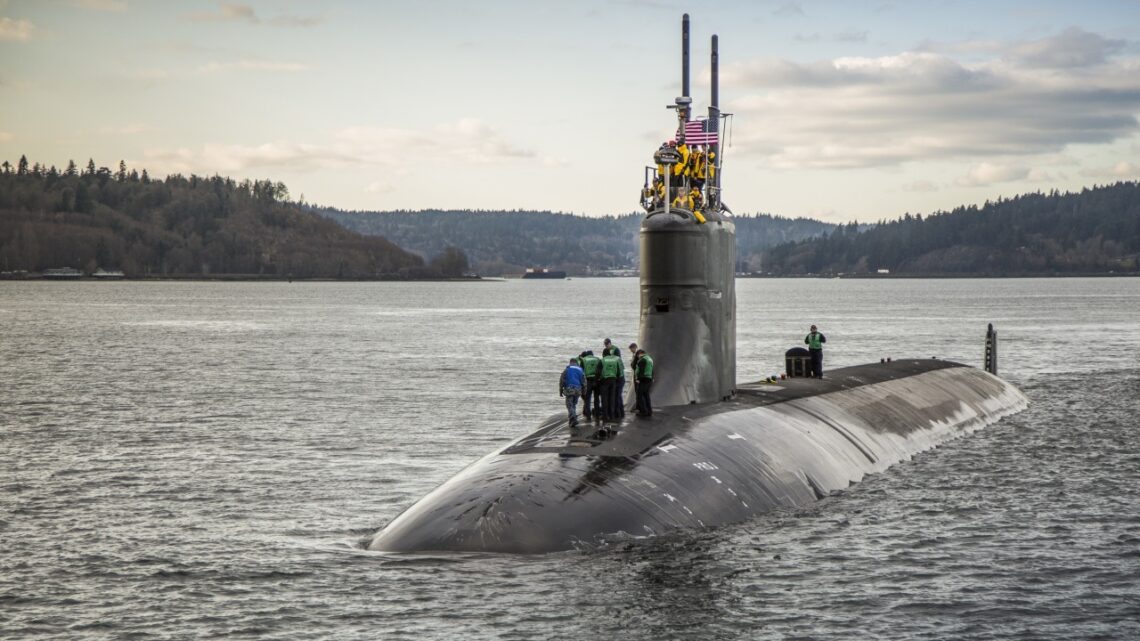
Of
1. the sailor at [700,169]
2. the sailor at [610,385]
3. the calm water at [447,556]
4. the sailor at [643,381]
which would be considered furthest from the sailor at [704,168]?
the calm water at [447,556]

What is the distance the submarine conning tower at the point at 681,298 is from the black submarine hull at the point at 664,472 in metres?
0.66

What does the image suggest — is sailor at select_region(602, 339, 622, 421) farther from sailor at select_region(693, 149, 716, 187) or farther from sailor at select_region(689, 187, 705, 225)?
sailor at select_region(693, 149, 716, 187)

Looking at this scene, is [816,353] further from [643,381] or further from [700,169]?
[643,381]

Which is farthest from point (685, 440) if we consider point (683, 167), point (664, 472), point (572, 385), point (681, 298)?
point (683, 167)

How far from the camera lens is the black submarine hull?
19.2 meters

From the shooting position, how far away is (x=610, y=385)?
78.8 ft

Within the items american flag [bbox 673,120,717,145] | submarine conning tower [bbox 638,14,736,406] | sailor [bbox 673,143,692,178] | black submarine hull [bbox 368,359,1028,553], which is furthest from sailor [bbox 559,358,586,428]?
american flag [bbox 673,120,717,145]

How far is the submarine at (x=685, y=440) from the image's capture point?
19.5 metres

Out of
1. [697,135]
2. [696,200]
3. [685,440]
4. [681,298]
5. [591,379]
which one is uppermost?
[697,135]

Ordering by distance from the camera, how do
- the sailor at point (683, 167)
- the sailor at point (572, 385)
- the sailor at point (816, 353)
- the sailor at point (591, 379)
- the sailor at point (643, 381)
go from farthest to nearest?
the sailor at point (816, 353)
the sailor at point (683, 167)
the sailor at point (643, 381)
the sailor at point (591, 379)
the sailor at point (572, 385)

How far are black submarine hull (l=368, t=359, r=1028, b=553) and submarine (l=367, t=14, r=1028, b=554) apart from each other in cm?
3

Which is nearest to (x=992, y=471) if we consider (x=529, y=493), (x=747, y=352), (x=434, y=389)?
(x=529, y=493)

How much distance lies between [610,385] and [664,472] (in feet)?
10.5

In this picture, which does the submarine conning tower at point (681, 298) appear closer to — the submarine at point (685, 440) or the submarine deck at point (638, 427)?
the submarine at point (685, 440)
